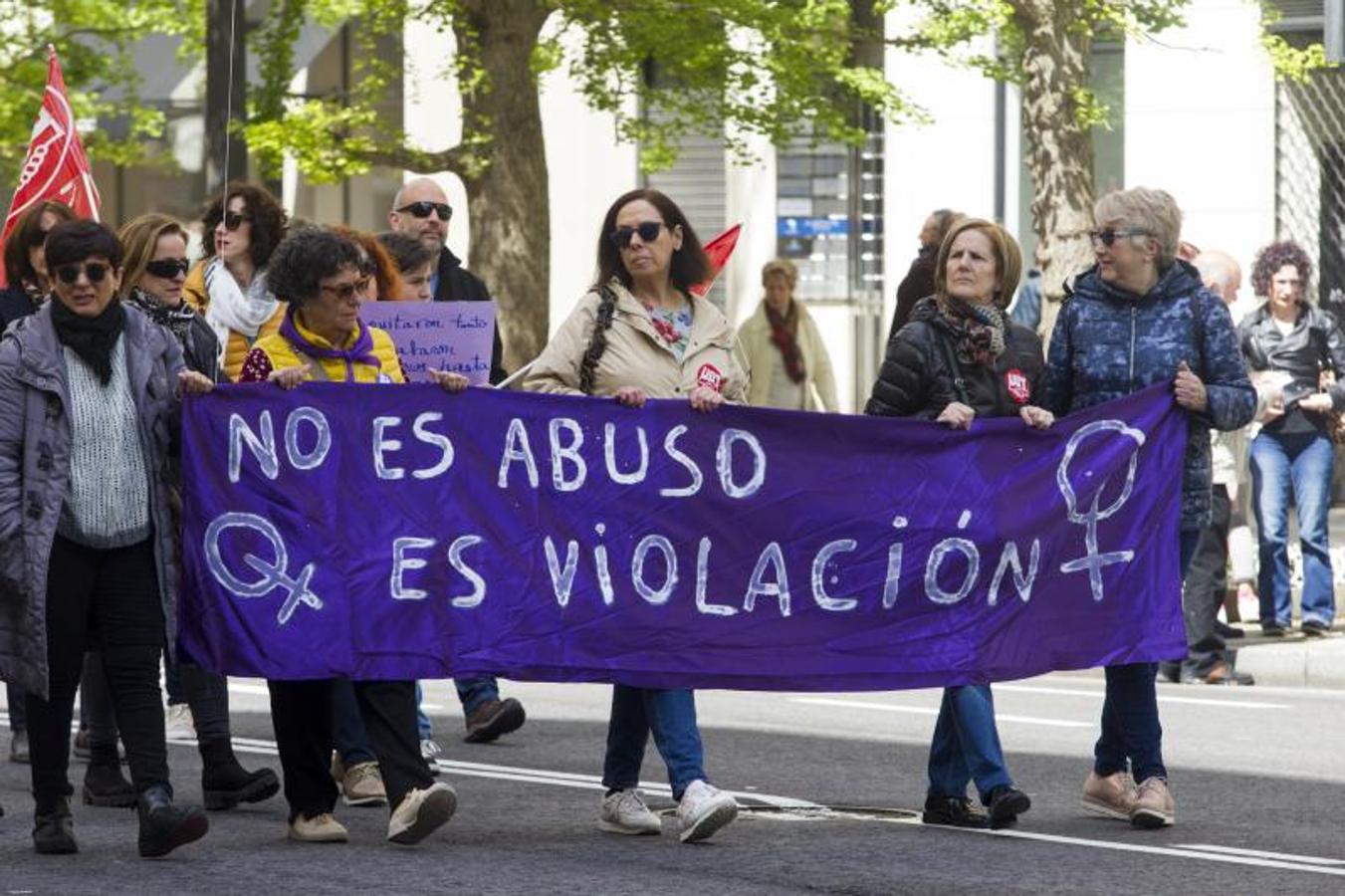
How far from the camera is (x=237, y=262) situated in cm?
1020

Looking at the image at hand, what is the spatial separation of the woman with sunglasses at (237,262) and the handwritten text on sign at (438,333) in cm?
48

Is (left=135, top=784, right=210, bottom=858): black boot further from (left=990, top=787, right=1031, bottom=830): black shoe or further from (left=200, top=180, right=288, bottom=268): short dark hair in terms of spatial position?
(left=200, top=180, right=288, bottom=268): short dark hair

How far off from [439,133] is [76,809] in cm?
2103

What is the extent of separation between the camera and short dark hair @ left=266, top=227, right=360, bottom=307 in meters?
8.34

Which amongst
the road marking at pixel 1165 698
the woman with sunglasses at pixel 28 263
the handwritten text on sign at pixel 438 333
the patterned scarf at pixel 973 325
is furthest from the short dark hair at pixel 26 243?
the road marking at pixel 1165 698

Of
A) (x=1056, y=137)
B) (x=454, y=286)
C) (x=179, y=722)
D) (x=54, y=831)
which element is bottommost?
(x=179, y=722)

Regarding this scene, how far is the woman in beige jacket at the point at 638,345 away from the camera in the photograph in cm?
862

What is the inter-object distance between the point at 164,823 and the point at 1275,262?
841cm

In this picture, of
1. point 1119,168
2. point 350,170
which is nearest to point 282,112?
point 350,170

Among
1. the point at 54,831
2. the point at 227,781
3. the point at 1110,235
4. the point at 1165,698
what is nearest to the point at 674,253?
the point at 1110,235

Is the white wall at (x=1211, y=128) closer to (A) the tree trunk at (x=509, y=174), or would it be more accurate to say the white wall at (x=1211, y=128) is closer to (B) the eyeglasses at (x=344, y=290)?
(A) the tree trunk at (x=509, y=174)

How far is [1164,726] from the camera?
38.6ft

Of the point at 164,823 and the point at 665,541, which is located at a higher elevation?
the point at 665,541

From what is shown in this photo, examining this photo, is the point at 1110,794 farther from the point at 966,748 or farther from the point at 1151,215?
the point at 1151,215
